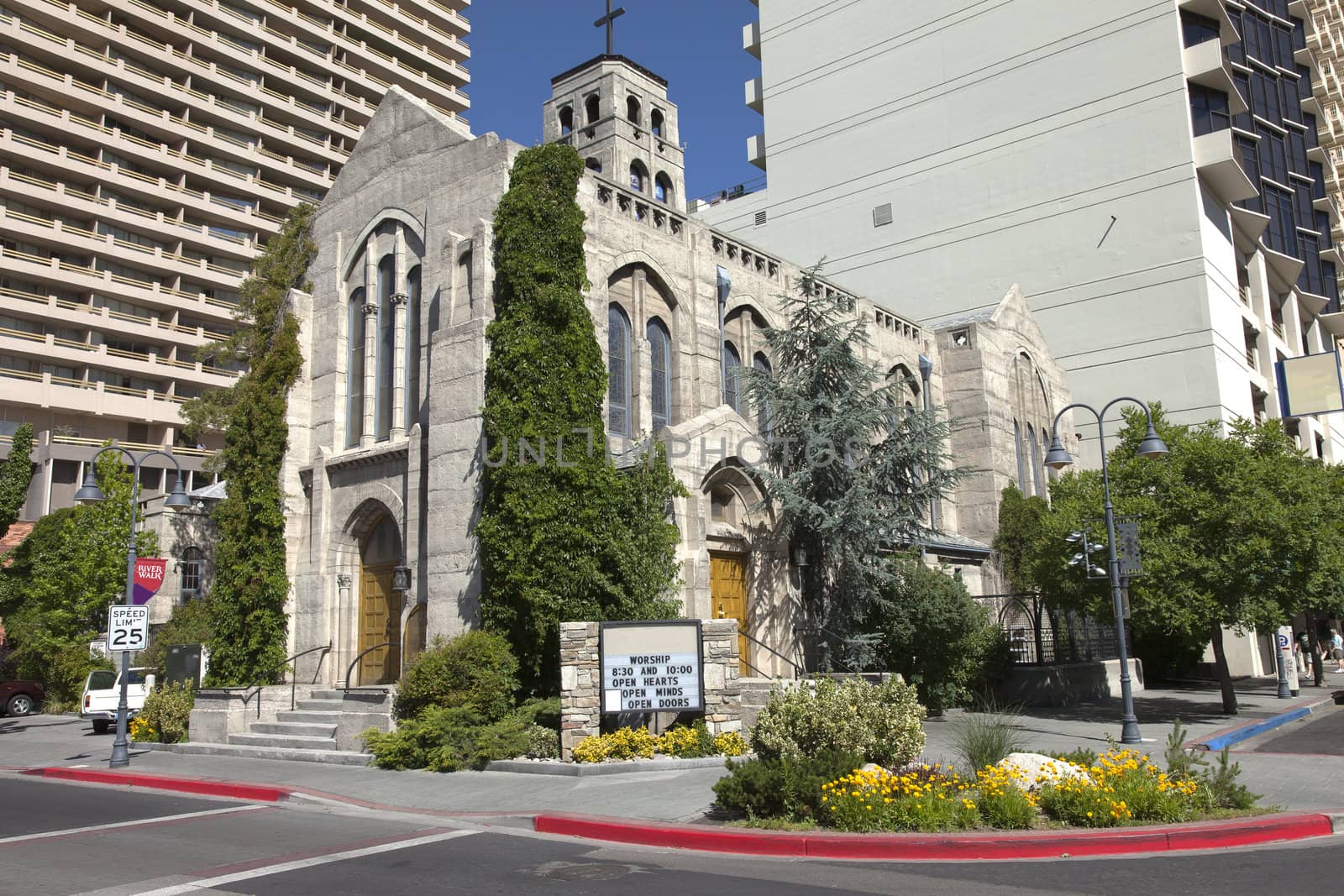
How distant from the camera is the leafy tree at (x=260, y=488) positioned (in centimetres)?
2272

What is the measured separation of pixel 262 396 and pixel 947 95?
36533 millimetres

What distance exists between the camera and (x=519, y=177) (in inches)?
783

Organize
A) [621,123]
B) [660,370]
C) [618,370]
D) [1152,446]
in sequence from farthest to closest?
[621,123] < [660,370] < [618,370] < [1152,446]

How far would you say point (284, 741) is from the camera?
18.6 metres

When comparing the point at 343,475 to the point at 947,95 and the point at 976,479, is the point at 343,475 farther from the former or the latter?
the point at 947,95

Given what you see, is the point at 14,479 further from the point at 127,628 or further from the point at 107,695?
the point at 127,628

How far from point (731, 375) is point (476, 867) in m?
17.6

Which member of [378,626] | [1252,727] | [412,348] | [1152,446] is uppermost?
[412,348]

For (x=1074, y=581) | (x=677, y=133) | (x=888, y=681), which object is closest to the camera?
(x=888, y=681)

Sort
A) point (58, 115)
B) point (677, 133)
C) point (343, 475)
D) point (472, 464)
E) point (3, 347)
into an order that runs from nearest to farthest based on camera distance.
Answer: point (472, 464)
point (343, 475)
point (677, 133)
point (3, 347)
point (58, 115)

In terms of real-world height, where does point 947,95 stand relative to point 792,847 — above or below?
above

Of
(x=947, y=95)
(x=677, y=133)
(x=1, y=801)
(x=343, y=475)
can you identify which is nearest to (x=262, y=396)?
(x=343, y=475)

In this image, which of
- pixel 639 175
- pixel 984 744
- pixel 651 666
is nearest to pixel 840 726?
pixel 984 744

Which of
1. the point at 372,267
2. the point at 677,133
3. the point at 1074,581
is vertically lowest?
the point at 1074,581
